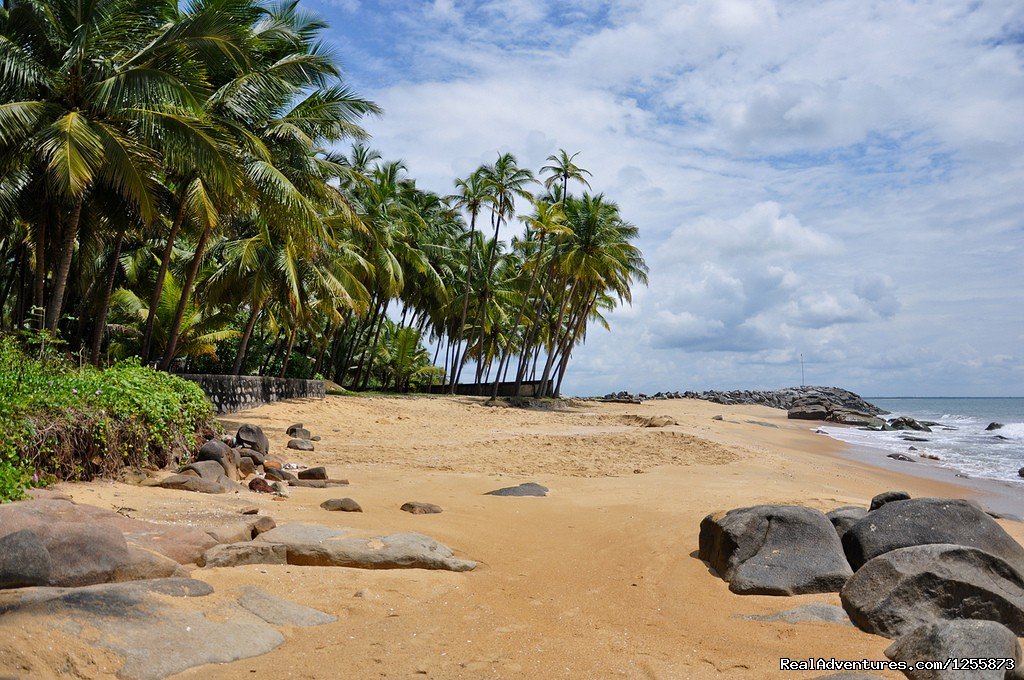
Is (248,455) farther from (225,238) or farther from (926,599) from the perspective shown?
(225,238)

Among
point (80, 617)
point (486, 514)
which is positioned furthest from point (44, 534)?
point (486, 514)

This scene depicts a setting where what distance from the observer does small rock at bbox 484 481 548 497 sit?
9.38m

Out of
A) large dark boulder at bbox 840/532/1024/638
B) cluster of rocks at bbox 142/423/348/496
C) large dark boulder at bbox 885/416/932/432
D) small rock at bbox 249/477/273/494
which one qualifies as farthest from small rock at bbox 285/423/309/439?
large dark boulder at bbox 885/416/932/432

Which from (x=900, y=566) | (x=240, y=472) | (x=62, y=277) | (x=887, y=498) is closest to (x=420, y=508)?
(x=240, y=472)

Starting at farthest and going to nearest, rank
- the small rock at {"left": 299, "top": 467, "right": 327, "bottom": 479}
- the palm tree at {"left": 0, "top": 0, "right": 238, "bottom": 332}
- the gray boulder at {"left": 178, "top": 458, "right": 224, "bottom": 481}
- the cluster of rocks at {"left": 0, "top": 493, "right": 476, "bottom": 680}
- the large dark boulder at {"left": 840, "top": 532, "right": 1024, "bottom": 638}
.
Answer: the palm tree at {"left": 0, "top": 0, "right": 238, "bottom": 332} → the small rock at {"left": 299, "top": 467, "right": 327, "bottom": 479} → the gray boulder at {"left": 178, "top": 458, "right": 224, "bottom": 481} → the large dark boulder at {"left": 840, "top": 532, "right": 1024, "bottom": 638} → the cluster of rocks at {"left": 0, "top": 493, "right": 476, "bottom": 680}

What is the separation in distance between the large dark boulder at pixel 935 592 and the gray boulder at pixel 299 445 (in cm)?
1002

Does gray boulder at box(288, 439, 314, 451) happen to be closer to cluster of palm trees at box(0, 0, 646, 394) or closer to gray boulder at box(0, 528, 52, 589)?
cluster of palm trees at box(0, 0, 646, 394)

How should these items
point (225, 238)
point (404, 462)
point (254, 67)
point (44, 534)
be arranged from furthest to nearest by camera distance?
1. point (225, 238)
2. point (254, 67)
3. point (404, 462)
4. point (44, 534)

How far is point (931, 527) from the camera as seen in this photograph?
17.5ft

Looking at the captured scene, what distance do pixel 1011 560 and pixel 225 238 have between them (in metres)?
22.7

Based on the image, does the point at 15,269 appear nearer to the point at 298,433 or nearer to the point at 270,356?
the point at 270,356

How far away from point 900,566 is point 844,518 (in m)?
1.69

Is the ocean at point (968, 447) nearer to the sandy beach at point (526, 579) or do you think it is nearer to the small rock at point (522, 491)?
the sandy beach at point (526, 579)

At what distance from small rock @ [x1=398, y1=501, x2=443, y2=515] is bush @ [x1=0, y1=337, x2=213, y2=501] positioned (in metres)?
2.96
